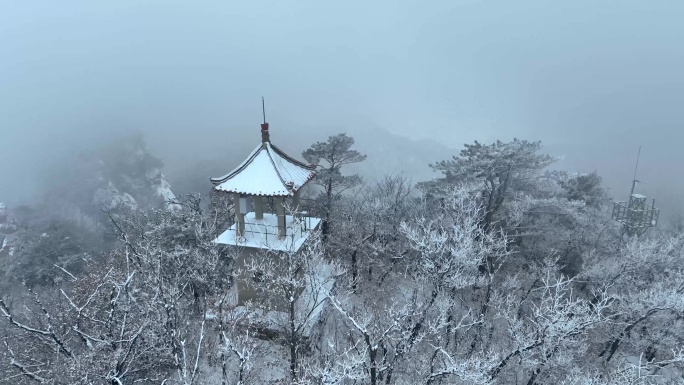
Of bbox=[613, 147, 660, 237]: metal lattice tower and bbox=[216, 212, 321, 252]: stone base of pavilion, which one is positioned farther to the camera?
bbox=[613, 147, 660, 237]: metal lattice tower

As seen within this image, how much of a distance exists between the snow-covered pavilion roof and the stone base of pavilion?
1.56m

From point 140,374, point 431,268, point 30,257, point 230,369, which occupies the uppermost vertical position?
point 431,268

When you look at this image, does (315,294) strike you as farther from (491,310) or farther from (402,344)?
(491,310)

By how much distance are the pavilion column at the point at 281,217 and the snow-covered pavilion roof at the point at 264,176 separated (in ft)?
2.92

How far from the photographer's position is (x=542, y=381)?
51.8 ft

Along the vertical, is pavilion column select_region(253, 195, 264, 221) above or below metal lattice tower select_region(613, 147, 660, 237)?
above

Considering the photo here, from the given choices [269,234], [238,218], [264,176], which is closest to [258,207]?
[238,218]

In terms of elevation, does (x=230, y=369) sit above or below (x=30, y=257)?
above

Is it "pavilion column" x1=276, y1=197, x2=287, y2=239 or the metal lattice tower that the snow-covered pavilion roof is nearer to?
"pavilion column" x1=276, y1=197, x2=287, y2=239

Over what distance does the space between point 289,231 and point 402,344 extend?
7.13 m

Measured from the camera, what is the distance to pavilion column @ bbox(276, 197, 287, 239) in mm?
16156

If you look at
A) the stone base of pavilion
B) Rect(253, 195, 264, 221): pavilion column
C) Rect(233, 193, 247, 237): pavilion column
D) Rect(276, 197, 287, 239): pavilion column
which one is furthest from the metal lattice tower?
Rect(233, 193, 247, 237): pavilion column

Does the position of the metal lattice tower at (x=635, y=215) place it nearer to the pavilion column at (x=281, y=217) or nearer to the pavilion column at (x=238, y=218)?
the pavilion column at (x=281, y=217)

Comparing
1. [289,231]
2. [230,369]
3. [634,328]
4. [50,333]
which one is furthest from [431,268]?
[50,333]
